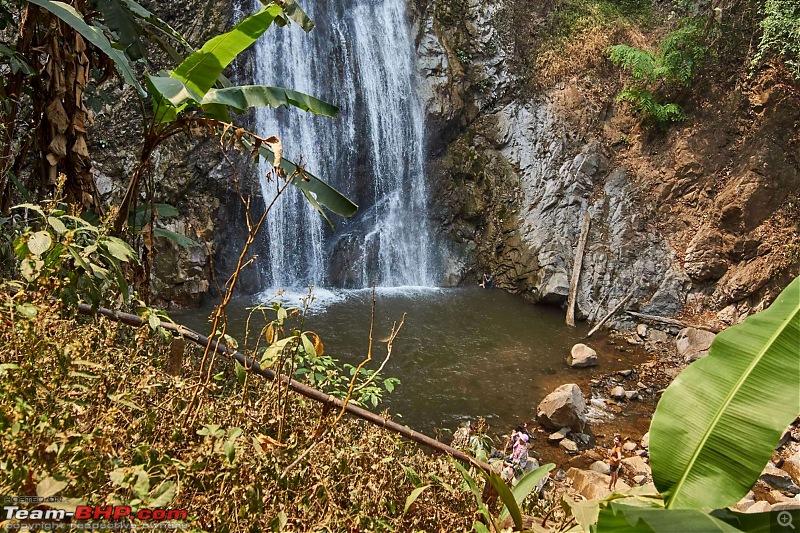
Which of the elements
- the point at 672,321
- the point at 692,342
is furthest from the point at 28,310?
the point at 672,321

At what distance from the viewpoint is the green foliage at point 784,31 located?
1023 centimetres

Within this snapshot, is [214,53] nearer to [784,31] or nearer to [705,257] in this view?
[705,257]

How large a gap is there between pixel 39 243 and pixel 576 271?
12070mm

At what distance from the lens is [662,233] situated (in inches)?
481

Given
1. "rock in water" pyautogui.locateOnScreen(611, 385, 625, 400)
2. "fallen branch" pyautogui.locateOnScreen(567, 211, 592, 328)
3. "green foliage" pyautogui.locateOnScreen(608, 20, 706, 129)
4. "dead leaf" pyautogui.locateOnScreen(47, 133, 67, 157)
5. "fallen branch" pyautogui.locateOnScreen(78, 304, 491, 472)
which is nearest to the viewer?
"fallen branch" pyautogui.locateOnScreen(78, 304, 491, 472)

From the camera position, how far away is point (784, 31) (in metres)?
10.4

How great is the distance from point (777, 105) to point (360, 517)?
13980 mm

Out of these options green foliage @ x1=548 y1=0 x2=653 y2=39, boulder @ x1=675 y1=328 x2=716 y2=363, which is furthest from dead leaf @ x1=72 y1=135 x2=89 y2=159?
green foliage @ x1=548 y1=0 x2=653 y2=39

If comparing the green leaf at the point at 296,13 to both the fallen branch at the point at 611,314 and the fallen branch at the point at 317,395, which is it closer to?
the fallen branch at the point at 317,395

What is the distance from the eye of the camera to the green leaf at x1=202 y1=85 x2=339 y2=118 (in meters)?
2.75

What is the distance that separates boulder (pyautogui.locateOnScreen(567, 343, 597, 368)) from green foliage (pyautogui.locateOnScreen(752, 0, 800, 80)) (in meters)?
7.51

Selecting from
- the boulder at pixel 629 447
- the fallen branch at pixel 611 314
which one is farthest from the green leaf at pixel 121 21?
the fallen branch at pixel 611 314

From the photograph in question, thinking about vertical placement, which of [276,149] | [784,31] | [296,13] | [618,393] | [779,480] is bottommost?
[779,480]

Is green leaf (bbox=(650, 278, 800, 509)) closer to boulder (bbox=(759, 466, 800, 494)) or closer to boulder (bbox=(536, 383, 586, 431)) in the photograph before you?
boulder (bbox=(536, 383, 586, 431))
